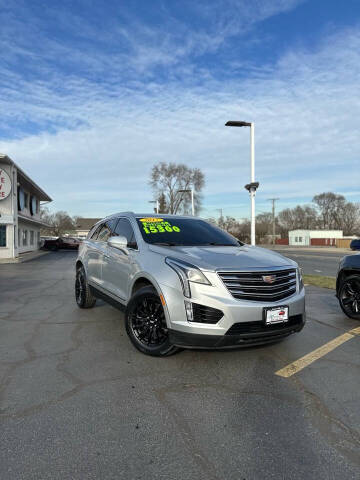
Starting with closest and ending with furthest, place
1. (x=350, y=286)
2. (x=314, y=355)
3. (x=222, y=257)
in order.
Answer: (x=222, y=257), (x=314, y=355), (x=350, y=286)

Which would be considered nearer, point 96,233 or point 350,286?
point 350,286

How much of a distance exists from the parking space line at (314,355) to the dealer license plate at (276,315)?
53cm

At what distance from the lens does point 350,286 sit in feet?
19.3

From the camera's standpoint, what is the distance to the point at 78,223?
103 m

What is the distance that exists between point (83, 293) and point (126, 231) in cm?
199

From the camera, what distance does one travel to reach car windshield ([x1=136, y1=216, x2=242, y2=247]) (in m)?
4.55

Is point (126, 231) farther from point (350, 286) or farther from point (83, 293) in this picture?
point (350, 286)

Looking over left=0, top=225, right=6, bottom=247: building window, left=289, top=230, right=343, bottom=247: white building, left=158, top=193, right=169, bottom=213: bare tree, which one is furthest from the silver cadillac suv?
left=289, top=230, right=343, bottom=247: white building

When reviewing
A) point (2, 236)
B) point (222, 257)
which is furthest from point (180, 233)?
point (2, 236)

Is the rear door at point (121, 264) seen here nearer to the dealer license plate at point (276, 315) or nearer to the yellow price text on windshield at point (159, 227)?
the yellow price text on windshield at point (159, 227)

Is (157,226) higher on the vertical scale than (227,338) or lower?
higher

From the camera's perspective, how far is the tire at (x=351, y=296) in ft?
18.8

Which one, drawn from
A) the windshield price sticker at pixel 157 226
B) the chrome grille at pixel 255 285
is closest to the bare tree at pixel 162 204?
the windshield price sticker at pixel 157 226

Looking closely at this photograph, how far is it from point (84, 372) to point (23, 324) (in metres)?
2.46
